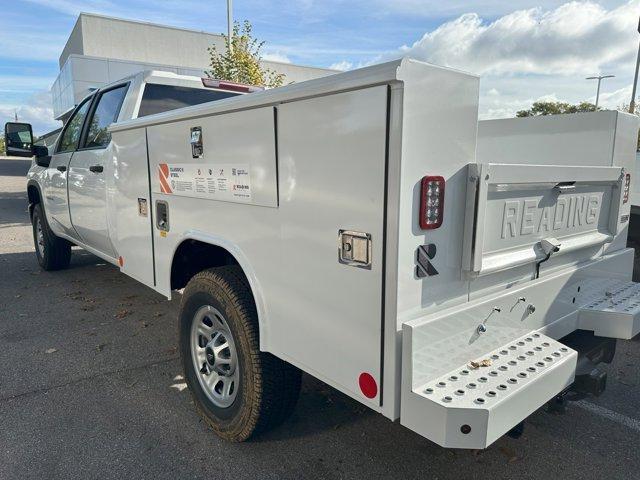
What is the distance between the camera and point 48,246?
268 inches

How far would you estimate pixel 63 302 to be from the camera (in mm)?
5727

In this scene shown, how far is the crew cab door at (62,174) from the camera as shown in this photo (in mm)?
5348

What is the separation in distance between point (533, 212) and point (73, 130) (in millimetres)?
5014

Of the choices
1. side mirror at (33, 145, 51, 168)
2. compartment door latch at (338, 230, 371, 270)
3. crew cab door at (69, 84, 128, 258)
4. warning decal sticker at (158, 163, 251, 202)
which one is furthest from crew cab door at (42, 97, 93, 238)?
compartment door latch at (338, 230, 371, 270)

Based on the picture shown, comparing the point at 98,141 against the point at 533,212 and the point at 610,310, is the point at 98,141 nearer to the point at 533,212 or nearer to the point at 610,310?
the point at 533,212

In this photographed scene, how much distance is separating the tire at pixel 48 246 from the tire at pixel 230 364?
4431 millimetres

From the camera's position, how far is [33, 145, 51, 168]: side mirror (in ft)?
20.2

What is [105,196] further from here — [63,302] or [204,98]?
[63,302]

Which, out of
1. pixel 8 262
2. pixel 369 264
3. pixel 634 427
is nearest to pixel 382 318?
pixel 369 264

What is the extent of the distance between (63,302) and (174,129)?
3.63 metres

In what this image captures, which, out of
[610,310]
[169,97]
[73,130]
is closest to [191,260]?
[169,97]

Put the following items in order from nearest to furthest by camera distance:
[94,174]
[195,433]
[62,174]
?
[195,433] < [94,174] < [62,174]

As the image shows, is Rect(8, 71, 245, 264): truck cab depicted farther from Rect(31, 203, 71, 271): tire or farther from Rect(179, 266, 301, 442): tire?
Rect(179, 266, 301, 442): tire

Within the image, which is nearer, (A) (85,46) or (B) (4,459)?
(B) (4,459)
